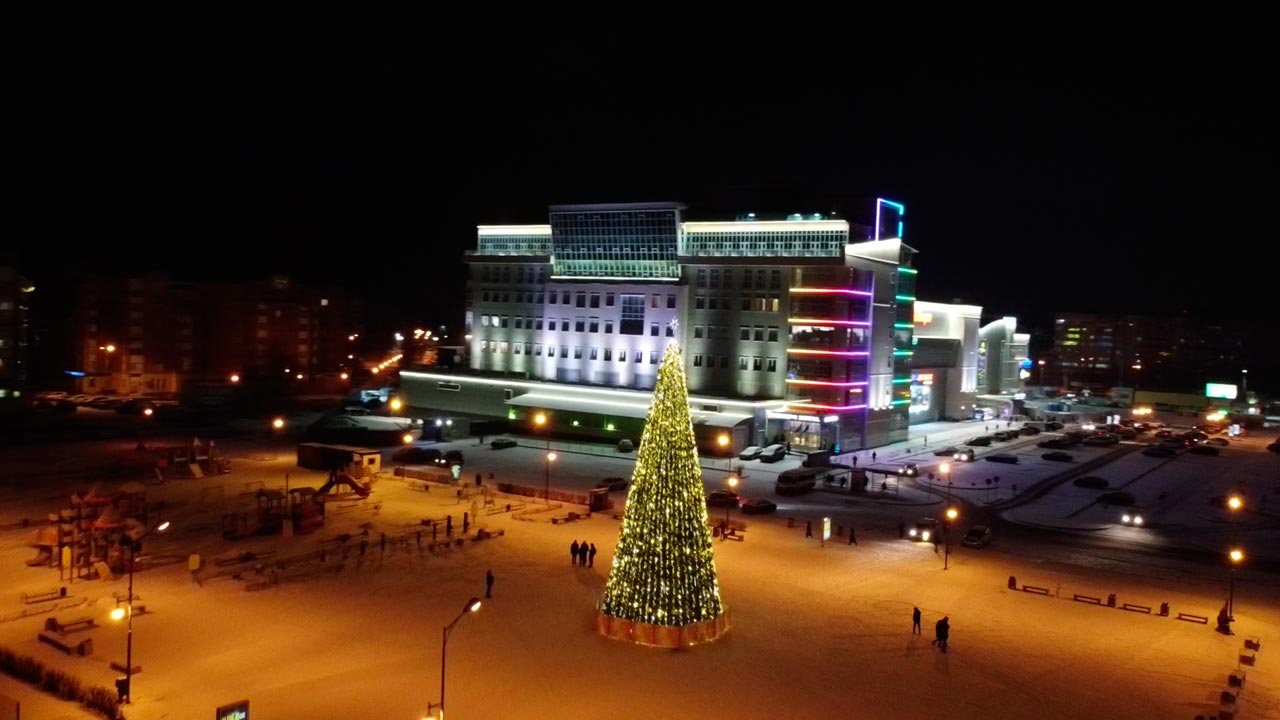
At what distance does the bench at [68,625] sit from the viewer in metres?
23.9

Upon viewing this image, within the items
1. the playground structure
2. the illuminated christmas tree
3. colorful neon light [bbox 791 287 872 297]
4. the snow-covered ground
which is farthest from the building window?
the illuminated christmas tree

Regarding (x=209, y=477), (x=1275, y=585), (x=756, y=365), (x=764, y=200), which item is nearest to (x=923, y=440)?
(x=756, y=365)

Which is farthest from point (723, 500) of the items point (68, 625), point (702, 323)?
point (702, 323)

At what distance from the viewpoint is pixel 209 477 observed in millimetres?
49469

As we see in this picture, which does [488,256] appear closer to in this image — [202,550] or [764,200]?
[764,200]

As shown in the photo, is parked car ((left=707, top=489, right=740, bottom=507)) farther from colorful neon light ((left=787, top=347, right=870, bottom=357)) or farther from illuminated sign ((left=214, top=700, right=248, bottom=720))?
illuminated sign ((left=214, top=700, right=248, bottom=720))

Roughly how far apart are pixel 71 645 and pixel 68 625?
1.82 meters

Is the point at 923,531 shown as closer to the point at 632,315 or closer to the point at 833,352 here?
the point at 833,352

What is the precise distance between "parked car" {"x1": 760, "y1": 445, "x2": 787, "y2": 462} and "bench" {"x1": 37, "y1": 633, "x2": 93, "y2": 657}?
42.9 metres

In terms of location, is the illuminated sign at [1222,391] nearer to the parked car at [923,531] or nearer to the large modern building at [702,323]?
the large modern building at [702,323]

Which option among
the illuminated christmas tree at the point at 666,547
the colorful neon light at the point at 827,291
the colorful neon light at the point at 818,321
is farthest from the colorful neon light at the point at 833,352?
the illuminated christmas tree at the point at 666,547

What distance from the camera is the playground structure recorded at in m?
29.8

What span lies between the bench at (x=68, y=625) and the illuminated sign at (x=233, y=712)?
1080 centimetres

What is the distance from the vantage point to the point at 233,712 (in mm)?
16562
